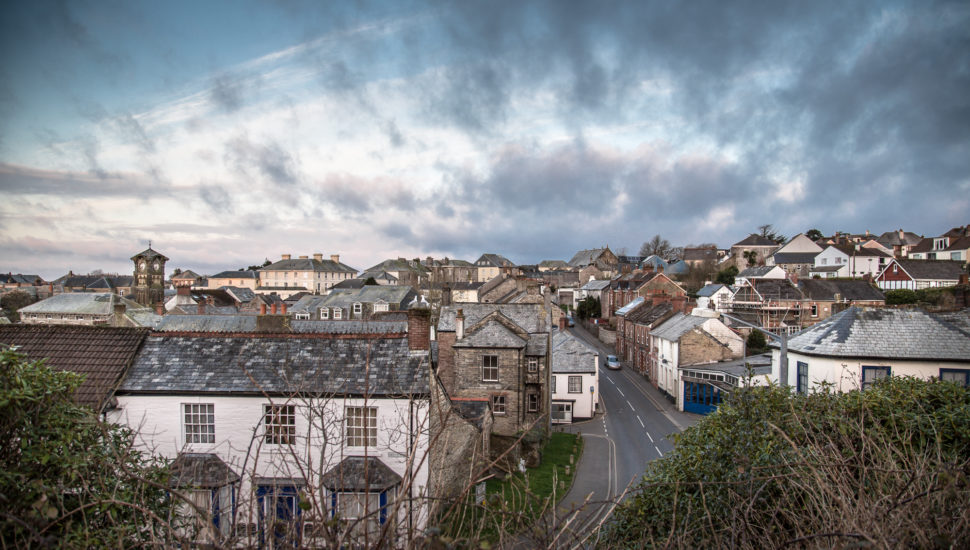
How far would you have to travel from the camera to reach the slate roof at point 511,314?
1019 inches

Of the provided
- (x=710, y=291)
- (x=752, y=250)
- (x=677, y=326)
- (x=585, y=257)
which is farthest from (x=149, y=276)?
(x=585, y=257)

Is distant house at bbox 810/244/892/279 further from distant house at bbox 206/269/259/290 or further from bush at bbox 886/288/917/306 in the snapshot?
distant house at bbox 206/269/259/290

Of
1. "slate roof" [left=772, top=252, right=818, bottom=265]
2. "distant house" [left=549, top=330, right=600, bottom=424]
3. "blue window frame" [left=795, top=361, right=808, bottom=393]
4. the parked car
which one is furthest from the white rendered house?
"slate roof" [left=772, top=252, right=818, bottom=265]

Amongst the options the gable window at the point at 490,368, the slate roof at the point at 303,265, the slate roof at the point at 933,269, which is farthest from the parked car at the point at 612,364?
the slate roof at the point at 303,265

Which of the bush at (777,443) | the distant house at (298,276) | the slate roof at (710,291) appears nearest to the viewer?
the bush at (777,443)

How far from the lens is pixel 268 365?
597 inches

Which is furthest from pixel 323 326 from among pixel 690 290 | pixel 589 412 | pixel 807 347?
pixel 690 290

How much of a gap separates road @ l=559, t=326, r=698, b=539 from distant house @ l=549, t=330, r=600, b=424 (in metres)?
1.07

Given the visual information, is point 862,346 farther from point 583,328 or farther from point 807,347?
point 583,328

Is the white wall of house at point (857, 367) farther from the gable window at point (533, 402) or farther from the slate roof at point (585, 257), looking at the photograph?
the slate roof at point (585, 257)

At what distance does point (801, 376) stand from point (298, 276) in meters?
99.0

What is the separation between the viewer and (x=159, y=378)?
1480 centimetres

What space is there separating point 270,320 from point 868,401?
27746mm

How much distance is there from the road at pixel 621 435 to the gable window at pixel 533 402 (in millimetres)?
3230
